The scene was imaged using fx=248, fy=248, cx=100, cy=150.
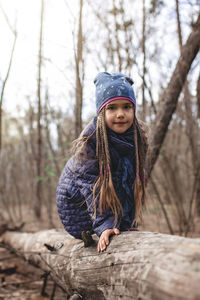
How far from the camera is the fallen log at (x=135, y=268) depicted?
1088mm

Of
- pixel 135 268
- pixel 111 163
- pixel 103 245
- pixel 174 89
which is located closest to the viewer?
pixel 135 268

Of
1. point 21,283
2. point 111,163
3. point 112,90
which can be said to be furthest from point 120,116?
point 21,283

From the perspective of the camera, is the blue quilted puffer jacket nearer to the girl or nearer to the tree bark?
the girl

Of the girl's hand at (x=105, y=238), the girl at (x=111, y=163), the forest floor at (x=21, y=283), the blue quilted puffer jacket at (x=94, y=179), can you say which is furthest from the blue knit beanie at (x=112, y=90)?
the forest floor at (x=21, y=283)

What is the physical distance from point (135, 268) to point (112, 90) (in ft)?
4.23

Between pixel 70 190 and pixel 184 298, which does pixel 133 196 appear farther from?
pixel 184 298

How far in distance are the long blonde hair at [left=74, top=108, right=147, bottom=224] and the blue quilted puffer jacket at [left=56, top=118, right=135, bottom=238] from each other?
0.04 m

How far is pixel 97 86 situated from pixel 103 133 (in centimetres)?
47

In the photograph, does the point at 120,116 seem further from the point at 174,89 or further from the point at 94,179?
the point at 174,89

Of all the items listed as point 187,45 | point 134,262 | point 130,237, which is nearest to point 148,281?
point 134,262

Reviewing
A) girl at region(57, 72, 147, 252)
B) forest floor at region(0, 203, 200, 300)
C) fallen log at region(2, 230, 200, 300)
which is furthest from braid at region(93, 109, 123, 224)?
forest floor at region(0, 203, 200, 300)

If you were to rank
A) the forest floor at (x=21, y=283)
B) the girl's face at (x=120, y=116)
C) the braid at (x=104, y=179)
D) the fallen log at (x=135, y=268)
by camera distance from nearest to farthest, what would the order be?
the fallen log at (x=135, y=268) < the braid at (x=104, y=179) < the girl's face at (x=120, y=116) < the forest floor at (x=21, y=283)

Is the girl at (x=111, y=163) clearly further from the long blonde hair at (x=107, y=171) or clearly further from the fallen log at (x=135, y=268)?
the fallen log at (x=135, y=268)

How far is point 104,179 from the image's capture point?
1933mm
